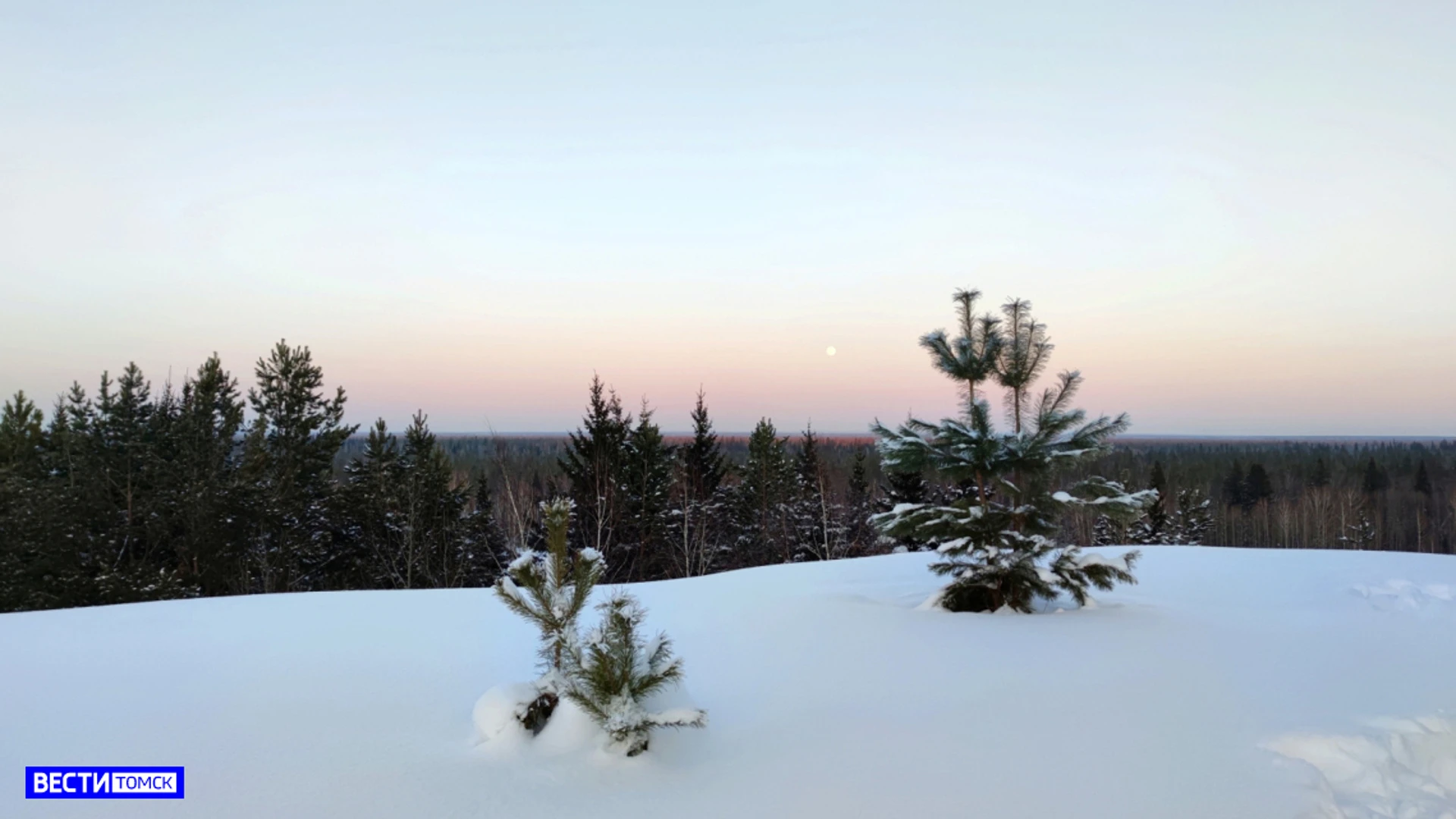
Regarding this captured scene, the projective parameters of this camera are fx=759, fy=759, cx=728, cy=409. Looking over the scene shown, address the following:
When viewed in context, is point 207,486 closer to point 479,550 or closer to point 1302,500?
point 479,550

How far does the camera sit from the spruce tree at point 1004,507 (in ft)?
19.6

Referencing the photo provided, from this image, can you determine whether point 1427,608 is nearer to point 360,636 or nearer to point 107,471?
point 360,636

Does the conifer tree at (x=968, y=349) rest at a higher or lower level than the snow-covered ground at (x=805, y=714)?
higher

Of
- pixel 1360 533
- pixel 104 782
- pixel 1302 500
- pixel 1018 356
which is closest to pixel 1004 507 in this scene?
pixel 1018 356

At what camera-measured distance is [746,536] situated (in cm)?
2703

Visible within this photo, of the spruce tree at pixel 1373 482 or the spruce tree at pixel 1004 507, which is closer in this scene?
the spruce tree at pixel 1004 507

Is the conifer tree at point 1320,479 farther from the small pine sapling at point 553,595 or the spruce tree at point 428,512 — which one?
the small pine sapling at point 553,595

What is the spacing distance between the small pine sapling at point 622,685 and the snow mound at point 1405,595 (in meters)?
6.15

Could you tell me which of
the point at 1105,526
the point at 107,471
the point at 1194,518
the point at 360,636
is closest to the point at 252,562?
the point at 107,471

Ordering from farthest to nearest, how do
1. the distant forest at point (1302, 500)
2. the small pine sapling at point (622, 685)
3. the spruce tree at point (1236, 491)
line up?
the spruce tree at point (1236, 491) < the distant forest at point (1302, 500) < the small pine sapling at point (622, 685)

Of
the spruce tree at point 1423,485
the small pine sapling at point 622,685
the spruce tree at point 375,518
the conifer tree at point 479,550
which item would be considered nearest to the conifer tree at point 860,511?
the conifer tree at point 479,550

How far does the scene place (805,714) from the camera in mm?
3684

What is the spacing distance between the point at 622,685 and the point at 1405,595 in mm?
7067

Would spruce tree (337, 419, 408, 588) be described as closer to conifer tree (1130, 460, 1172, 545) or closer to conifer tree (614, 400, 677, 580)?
conifer tree (614, 400, 677, 580)
